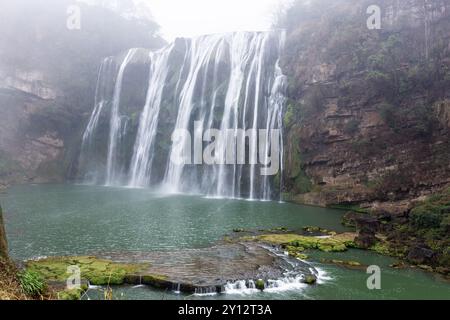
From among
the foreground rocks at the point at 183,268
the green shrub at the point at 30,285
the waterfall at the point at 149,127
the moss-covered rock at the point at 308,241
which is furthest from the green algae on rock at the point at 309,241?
the waterfall at the point at 149,127

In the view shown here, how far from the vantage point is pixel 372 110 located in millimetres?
34938

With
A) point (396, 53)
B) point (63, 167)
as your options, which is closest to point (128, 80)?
point (63, 167)

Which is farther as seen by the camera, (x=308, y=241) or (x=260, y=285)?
(x=308, y=241)

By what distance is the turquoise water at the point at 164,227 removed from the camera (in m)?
15.0

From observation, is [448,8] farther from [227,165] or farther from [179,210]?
[179,210]

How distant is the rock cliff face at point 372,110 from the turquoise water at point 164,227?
4.63m

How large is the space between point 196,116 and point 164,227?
2197 cm

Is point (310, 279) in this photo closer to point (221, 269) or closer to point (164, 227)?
point (221, 269)

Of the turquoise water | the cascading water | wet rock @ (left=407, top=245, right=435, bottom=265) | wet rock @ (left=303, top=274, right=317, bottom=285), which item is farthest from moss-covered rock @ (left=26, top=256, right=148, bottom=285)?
the cascading water

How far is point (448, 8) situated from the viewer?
113 feet

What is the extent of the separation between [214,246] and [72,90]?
44.9 m

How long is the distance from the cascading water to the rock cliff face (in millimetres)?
3037

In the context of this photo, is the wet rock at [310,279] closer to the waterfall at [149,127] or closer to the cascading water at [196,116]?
the cascading water at [196,116]

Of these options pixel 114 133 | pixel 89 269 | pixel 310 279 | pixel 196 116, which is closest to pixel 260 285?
pixel 310 279
